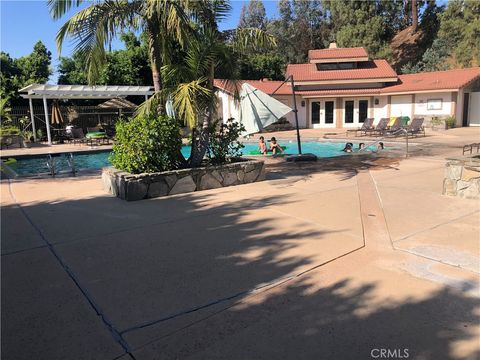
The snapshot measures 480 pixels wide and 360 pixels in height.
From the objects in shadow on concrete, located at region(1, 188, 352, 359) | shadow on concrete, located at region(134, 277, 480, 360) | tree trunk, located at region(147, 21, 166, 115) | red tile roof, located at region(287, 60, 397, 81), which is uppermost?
red tile roof, located at region(287, 60, 397, 81)

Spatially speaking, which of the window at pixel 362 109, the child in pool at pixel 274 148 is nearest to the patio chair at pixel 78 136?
the child in pool at pixel 274 148

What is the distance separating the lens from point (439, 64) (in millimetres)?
40719

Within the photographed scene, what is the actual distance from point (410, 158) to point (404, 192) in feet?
18.8

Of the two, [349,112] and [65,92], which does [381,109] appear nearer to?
[349,112]

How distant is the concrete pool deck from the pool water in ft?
24.7

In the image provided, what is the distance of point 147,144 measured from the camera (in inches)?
314

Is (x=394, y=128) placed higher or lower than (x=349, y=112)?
lower

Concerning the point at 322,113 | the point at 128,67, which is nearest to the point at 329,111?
the point at 322,113

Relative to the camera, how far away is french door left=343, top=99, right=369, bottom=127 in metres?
29.5

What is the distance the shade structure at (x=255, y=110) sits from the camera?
11031 millimetres

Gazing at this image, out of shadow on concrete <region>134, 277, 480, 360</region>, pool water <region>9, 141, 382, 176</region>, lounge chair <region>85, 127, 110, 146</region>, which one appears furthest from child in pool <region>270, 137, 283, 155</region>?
shadow on concrete <region>134, 277, 480, 360</region>

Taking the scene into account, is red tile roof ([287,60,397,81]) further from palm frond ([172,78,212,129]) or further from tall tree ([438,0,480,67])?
palm frond ([172,78,212,129])

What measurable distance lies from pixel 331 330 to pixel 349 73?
2963cm

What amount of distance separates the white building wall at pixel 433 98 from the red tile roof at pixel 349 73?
331 cm
